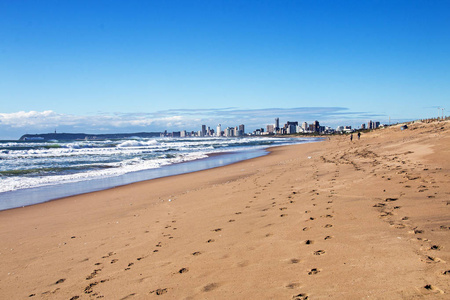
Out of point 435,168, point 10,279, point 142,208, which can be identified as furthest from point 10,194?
point 435,168

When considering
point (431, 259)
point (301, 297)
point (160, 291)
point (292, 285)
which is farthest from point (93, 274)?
point (431, 259)

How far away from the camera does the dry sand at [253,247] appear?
3.13 m

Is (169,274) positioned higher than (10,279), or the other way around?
(169,274)

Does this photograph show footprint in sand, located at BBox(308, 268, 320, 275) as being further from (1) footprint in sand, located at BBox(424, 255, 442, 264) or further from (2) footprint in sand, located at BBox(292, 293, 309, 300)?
(1) footprint in sand, located at BBox(424, 255, 442, 264)

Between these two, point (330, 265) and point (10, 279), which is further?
point (10, 279)

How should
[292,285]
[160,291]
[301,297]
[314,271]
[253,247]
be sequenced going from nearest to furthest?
[301,297], [292,285], [314,271], [160,291], [253,247]

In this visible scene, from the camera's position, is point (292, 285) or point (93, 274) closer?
point (292, 285)

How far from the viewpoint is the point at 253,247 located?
4367mm

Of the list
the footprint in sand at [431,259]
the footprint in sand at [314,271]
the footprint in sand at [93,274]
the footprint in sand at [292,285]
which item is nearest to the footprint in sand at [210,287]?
Result: the footprint in sand at [292,285]

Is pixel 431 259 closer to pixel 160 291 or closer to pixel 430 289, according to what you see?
pixel 430 289

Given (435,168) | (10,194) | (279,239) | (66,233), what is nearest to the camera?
(279,239)

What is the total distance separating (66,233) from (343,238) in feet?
18.3

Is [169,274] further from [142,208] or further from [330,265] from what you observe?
[142,208]

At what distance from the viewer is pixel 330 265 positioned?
342cm
